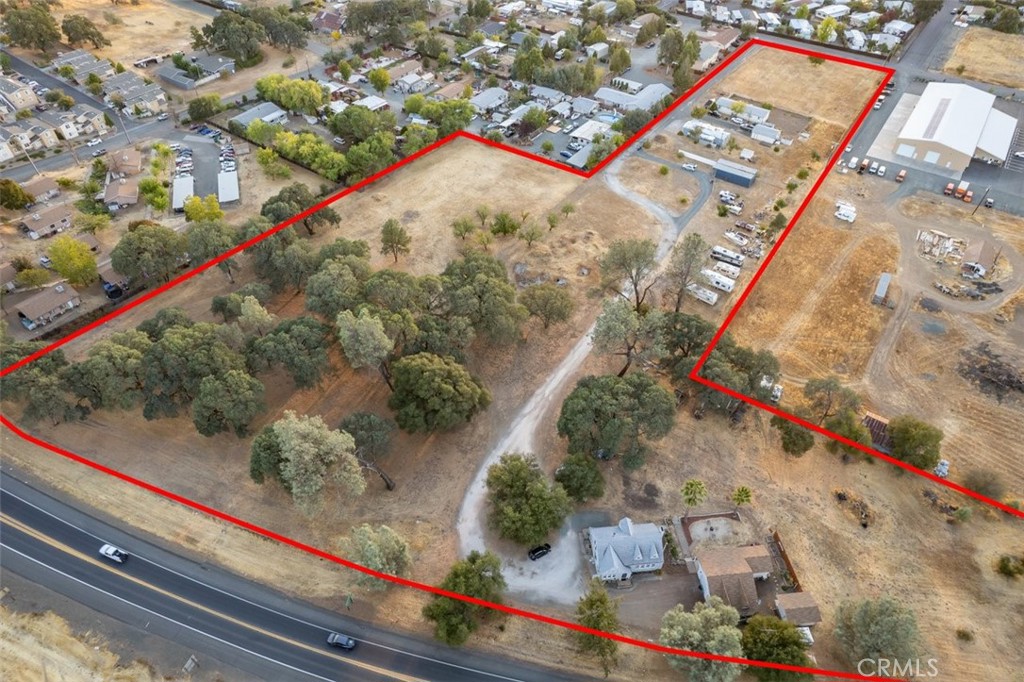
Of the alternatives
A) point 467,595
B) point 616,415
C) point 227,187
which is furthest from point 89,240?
point 616,415

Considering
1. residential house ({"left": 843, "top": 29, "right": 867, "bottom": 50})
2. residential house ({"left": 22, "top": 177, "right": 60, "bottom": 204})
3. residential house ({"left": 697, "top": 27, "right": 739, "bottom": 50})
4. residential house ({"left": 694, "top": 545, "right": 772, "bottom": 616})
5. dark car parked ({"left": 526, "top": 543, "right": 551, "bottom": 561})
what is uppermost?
residential house ({"left": 843, "top": 29, "right": 867, "bottom": 50})

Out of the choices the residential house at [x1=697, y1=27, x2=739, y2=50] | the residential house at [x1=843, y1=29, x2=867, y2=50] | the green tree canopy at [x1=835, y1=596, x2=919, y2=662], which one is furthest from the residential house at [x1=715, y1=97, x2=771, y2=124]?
the green tree canopy at [x1=835, y1=596, x2=919, y2=662]

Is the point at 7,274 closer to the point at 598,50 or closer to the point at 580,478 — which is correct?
the point at 580,478

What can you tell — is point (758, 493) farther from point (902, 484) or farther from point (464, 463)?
point (464, 463)

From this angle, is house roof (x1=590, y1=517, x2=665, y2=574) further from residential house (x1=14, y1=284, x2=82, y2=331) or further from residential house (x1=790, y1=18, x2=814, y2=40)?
residential house (x1=790, y1=18, x2=814, y2=40)

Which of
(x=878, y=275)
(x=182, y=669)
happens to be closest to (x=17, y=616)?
(x=182, y=669)

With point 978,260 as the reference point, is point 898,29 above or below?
above
